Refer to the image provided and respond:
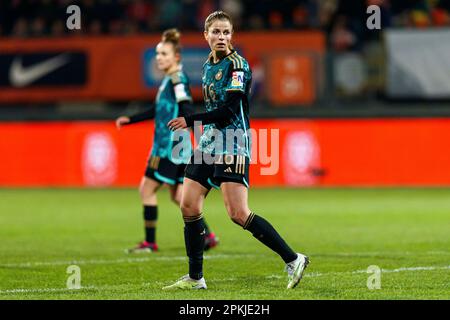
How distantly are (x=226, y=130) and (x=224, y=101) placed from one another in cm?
22

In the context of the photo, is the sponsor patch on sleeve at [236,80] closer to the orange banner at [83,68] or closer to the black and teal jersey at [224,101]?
the black and teal jersey at [224,101]

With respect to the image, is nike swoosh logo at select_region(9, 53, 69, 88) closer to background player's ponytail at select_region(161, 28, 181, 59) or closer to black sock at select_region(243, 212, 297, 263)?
background player's ponytail at select_region(161, 28, 181, 59)

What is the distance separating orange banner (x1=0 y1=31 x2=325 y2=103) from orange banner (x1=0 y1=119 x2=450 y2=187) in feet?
3.28

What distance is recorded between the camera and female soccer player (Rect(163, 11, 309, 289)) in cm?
802

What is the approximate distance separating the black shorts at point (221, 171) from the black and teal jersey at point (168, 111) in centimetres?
330

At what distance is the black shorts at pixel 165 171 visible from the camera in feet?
37.9

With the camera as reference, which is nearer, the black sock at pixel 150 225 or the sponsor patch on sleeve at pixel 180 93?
the sponsor patch on sleeve at pixel 180 93

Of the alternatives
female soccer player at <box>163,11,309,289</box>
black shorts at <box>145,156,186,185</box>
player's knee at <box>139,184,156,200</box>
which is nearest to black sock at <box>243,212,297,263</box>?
female soccer player at <box>163,11,309,289</box>

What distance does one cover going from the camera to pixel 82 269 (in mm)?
9727

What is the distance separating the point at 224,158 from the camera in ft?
26.5

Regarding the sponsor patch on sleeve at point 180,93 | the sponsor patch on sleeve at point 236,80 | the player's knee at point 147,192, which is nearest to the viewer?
the sponsor patch on sleeve at point 236,80

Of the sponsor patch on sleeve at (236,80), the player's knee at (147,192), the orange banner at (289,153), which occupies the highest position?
the sponsor patch on sleeve at (236,80)

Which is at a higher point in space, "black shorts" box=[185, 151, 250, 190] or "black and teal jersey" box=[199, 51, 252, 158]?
"black and teal jersey" box=[199, 51, 252, 158]

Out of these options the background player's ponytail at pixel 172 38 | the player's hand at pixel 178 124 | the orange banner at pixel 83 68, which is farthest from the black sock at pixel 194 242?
the orange banner at pixel 83 68
